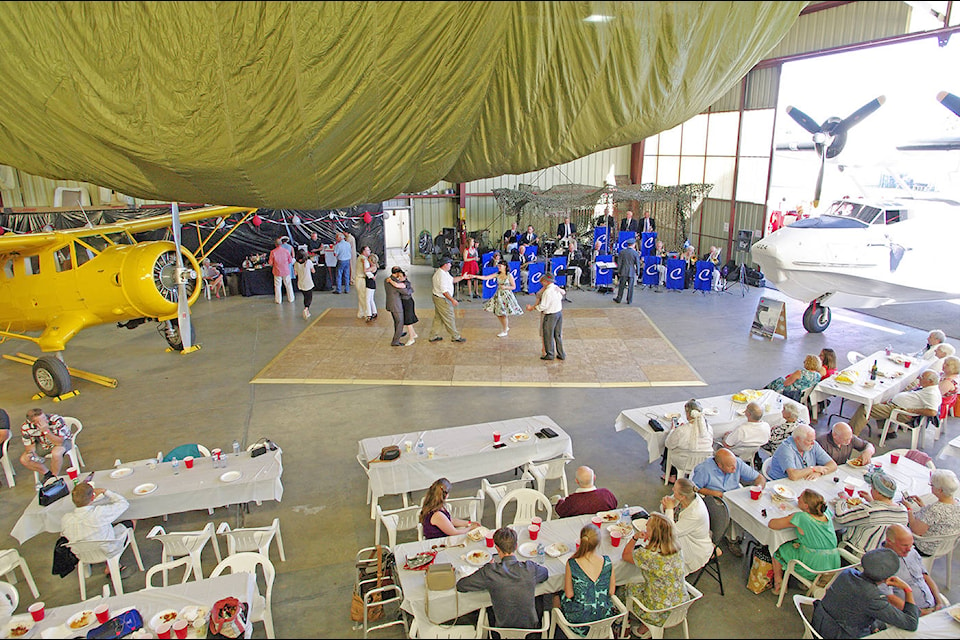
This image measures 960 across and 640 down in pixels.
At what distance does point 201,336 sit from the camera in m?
13.6

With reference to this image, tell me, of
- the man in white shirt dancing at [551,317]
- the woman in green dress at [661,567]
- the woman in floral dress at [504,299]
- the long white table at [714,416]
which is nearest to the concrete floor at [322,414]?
the man in white shirt dancing at [551,317]

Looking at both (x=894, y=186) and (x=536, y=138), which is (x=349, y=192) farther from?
(x=894, y=186)

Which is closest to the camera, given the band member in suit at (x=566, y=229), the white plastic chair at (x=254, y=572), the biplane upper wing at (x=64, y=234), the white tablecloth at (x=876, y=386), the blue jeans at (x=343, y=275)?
the white plastic chair at (x=254, y=572)

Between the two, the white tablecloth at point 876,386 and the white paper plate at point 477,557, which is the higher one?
the white tablecloth at point 876,386

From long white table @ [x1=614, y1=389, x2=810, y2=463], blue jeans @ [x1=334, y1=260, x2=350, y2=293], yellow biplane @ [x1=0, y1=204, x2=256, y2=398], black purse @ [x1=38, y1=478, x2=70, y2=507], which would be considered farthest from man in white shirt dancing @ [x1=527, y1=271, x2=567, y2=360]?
blue jeans @ [x1=334, y1=260, x2=350, y2=293]

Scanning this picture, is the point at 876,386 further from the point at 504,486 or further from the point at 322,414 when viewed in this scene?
the point at 322,414

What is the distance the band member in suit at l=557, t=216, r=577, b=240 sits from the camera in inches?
843

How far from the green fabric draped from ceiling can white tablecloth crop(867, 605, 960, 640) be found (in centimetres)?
374

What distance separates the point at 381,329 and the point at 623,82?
37.6 feet

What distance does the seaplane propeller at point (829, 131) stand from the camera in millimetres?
14008

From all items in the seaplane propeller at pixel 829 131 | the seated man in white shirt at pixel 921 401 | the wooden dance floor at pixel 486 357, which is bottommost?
the wooden dance floor at pixel 486 357

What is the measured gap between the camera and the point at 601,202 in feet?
65.6

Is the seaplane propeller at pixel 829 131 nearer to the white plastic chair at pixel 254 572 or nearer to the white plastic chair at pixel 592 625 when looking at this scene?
the white plastic chair at pixel 592 625

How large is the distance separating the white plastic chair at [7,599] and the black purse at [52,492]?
1030 millimetres
